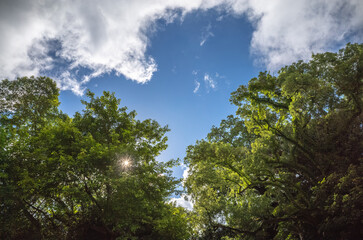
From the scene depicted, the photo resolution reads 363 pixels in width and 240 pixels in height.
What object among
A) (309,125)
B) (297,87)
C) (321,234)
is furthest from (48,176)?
(297,87)

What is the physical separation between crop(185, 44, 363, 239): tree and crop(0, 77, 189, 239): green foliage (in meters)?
3.87

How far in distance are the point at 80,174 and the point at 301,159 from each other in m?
13.0

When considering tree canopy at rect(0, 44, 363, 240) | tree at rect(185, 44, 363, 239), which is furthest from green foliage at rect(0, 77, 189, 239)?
tree at rect(185, 44, 363, 239)

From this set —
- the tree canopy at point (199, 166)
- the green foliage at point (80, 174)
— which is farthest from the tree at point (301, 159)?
the green foliage at point (80, 174)

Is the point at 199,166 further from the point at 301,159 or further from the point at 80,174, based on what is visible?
the point at 80,174

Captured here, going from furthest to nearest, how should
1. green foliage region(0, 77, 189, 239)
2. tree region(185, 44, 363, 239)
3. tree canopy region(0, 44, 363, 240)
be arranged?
green foliage region(0, 77, 189, 239) < tree canopy region(0, 44, 363, 240) < tree region(185, 44, 363, 239)

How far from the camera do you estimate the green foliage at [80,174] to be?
391 inches

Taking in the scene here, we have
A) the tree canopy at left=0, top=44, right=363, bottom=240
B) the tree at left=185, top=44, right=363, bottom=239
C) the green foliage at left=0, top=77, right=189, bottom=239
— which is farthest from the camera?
the green foliage at left=0, top=77, right=189, bottom=239

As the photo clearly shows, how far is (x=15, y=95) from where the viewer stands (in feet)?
47.0

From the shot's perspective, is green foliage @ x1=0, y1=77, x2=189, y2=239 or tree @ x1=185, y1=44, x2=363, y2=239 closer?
tree @ x1=185, y1=44, x2=363, y2=239

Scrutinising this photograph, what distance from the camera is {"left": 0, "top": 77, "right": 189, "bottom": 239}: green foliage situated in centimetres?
993

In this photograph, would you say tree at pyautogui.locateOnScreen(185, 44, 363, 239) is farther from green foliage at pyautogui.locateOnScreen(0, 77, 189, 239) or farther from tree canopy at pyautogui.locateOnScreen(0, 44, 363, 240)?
green foliage at pyautogui.locateOnScreen(0, 77, 189, 239)

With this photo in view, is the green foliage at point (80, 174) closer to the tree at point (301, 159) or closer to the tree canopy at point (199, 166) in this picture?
the tree canopy at point (199, 166)

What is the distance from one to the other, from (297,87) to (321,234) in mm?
8279
